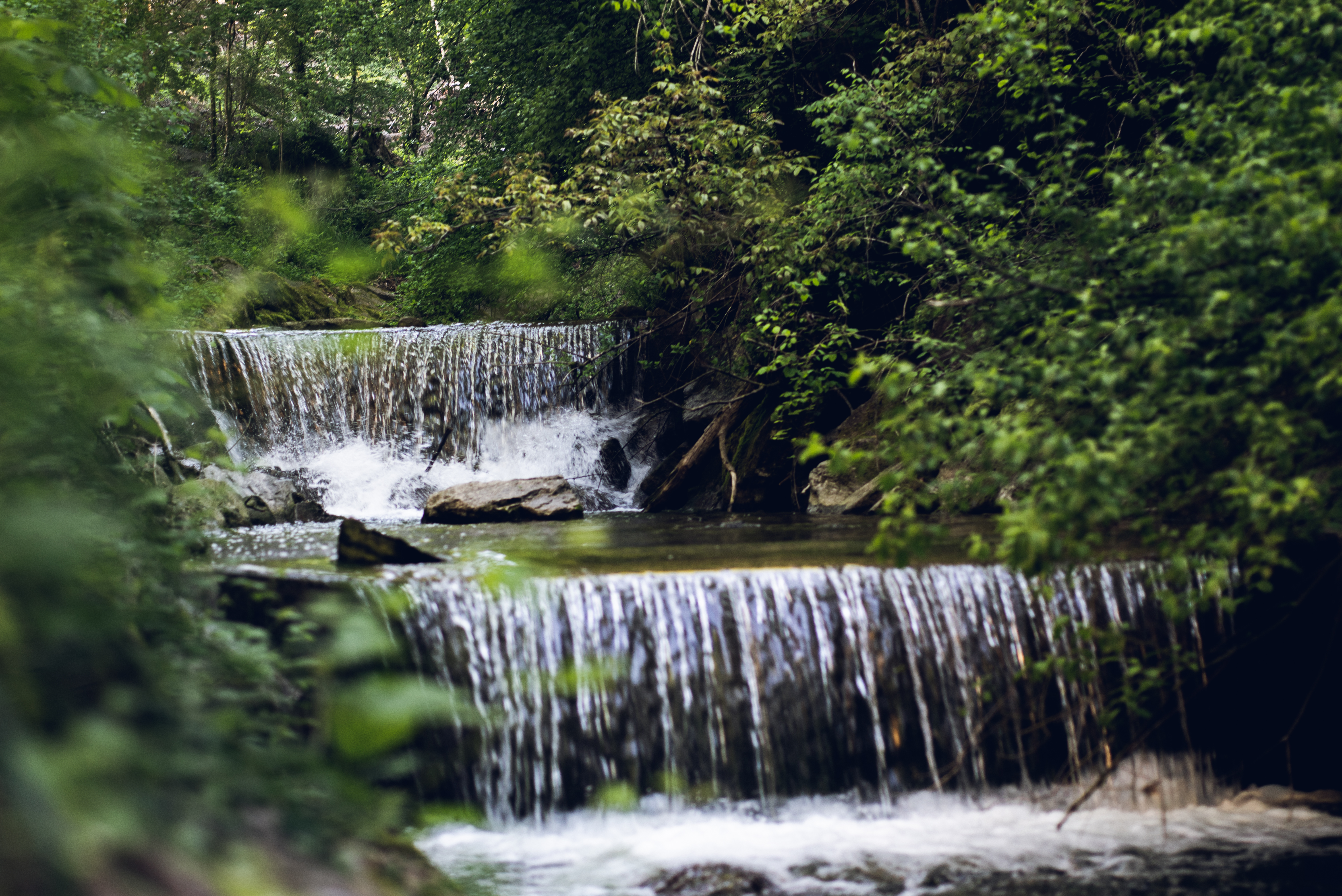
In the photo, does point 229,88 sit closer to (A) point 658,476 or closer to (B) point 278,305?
(B) point 278,305

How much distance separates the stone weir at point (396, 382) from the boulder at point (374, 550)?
638 centimetres

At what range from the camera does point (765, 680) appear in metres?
5.65

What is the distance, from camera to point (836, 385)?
9.81 m

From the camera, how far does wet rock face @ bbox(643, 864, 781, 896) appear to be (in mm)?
4480

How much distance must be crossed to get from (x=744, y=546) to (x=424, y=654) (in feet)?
9.43

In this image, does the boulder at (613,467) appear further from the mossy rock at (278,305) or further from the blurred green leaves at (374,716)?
the blurred green leaves at (374,716)

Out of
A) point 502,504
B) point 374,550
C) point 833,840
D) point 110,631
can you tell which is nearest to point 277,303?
point 502,504

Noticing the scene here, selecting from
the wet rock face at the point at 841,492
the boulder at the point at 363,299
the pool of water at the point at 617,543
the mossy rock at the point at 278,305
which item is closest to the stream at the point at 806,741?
the pool of water at the point at 617,543

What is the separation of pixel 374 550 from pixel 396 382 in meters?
7.34

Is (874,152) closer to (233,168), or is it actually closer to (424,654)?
(424,654)

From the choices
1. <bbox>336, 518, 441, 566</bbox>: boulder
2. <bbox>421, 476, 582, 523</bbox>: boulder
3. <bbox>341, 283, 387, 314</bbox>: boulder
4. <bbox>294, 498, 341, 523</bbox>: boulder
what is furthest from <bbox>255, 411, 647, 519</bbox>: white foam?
<bbox>341, 283, 387, 314</bbox>: boulder

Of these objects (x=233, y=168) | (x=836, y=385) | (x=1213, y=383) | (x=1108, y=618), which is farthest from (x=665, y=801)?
(x=233, y=168)

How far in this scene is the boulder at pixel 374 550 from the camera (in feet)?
21.1

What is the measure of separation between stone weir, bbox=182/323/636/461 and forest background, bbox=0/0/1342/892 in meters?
0.92
